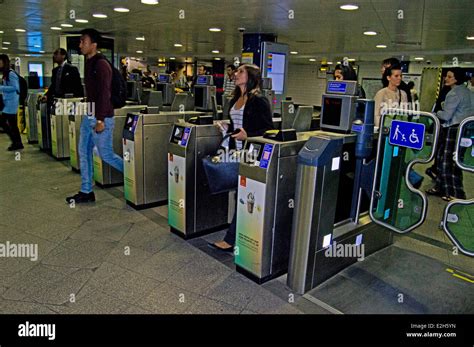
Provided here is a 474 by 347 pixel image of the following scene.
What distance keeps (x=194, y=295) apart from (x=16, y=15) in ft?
18.8

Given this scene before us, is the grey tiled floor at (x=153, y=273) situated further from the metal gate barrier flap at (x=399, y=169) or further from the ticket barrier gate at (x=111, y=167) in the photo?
the ticket barrier gate at (x=111, y=167)

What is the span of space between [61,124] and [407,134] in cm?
470

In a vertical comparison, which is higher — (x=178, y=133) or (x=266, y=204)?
(x=178, y=133)

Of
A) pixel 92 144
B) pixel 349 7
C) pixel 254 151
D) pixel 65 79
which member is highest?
pixel 349 7

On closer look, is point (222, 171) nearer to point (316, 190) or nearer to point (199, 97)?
point (316, 190)

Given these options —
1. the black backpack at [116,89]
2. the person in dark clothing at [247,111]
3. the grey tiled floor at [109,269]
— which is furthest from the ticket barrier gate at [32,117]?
the person in dark clothing at [247,111]

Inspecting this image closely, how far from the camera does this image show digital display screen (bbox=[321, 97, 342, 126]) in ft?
8.98

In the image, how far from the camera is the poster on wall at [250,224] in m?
2.49

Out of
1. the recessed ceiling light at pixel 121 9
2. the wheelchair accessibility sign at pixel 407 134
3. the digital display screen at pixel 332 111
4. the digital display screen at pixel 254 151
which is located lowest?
the digital display screen at pixel 254 151

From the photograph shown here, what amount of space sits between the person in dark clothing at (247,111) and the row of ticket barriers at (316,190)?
0.28 m

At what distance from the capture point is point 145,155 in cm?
379

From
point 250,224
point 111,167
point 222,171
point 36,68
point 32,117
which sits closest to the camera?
point 250,224

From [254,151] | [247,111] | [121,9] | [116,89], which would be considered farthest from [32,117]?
[254,151]
